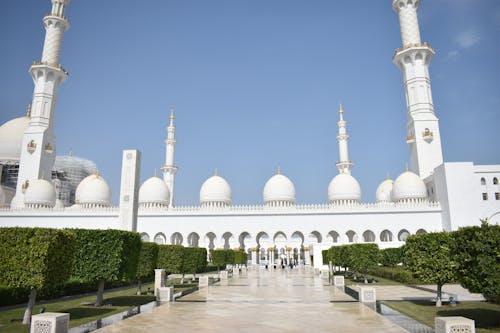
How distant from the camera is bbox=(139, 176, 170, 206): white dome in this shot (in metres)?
39.6

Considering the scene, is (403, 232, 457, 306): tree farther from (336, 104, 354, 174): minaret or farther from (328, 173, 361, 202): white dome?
(336, 104, 354, 174): minaret

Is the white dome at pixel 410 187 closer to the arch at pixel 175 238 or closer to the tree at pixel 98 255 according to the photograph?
the arch at pixel 175 238

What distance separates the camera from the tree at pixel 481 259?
765 centimetres

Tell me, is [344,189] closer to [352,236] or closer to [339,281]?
[352,236]

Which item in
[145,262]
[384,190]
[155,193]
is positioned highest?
[384,190]

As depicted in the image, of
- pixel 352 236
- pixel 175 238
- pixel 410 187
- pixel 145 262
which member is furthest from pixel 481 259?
pixel 175 238

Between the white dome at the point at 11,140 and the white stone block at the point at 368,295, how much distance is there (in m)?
49.5

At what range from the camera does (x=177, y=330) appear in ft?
25.5

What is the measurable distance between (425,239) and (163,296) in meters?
8.50

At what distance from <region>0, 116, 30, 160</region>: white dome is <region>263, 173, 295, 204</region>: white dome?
32461 mm

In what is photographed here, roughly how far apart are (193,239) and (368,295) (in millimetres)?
31016

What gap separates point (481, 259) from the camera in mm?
7793

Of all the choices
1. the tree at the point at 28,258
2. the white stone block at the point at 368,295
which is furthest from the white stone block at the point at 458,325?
the tree at the point at 28,258

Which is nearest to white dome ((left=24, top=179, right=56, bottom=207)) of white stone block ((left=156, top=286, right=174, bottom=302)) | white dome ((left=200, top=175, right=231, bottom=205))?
white dome ((left=200, top=175, right=231, bottom=205))
